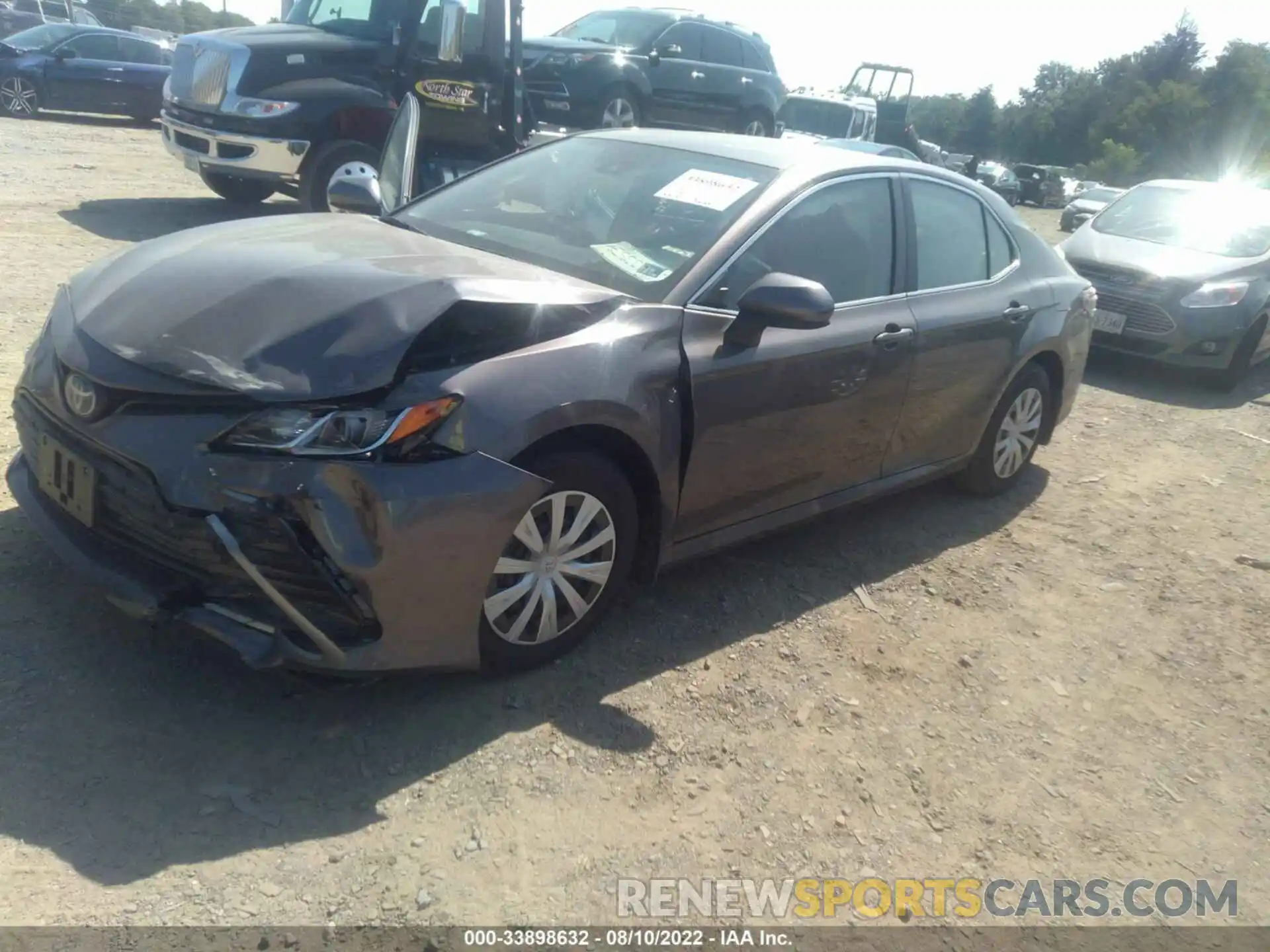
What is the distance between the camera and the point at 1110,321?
9.02 meters

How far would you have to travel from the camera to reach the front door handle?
4.19 m

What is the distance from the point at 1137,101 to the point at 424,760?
7803 cm

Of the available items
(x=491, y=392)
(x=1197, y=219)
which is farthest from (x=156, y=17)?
(x=491, y=392)

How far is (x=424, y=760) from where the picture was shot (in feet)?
9.56

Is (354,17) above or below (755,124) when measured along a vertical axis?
above

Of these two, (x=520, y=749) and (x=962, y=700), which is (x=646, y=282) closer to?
(x=520, y=749)

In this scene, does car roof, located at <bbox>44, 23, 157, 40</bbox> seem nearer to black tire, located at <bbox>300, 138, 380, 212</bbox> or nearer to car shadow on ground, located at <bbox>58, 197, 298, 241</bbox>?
car shadow on ground, located at <bbox>58, 197, 298, 241</bbox>

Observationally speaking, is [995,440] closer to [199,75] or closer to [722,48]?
[199,75]

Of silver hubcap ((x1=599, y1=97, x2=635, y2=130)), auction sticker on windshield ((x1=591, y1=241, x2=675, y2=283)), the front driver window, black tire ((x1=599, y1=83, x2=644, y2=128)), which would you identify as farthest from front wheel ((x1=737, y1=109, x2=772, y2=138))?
auction sticker on windshield ((x1=591, y1=241, x2=675, y2=283))

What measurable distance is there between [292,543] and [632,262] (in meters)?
1.63

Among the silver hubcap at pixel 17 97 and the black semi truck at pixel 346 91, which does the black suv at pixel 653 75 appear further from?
the silver hubcap at pixel 17 97

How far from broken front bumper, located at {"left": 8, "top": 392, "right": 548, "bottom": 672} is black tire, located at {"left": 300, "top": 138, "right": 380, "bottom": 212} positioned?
22.7 feet

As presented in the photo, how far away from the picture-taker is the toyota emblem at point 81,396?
286 cm

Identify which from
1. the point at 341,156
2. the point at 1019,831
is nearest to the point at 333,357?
the point at 1019,831
